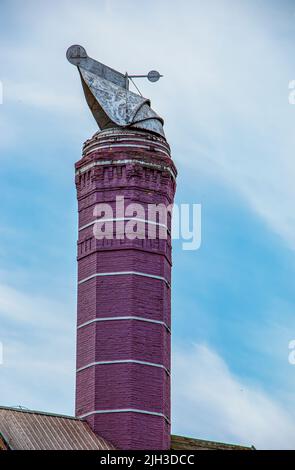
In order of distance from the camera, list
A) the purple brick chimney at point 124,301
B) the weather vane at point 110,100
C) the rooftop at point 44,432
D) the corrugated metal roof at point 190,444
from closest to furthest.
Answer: the rooftop at point 44,432
the purple brick chimney at point 124,301
the corrugated metal roof at point 190,444
the weather vane at point 110,100

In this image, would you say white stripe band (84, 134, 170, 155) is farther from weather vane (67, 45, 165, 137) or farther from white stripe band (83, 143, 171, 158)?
weather vane (67, 45, 165, 137)

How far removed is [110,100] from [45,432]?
1397cm

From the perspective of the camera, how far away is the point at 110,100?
195 ft

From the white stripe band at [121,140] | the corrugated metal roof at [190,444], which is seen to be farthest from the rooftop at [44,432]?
the white stripe band at [121,140]

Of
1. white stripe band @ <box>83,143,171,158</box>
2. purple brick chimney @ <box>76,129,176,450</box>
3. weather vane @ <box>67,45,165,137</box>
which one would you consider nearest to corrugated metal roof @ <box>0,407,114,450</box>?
purple brick chimney @ <box>76,129,176,450</box>

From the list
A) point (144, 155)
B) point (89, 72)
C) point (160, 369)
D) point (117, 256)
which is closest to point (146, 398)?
point (160, 369)

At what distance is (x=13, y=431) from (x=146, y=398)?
598 centimetres

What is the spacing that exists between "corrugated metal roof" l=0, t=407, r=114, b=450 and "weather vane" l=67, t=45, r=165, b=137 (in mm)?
12082

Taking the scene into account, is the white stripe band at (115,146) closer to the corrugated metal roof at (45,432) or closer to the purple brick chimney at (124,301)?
the purple brick chimney at (124,301)

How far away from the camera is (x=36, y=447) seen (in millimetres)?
51812

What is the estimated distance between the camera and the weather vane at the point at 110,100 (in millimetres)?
59250

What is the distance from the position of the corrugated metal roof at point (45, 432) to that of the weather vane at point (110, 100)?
1208 cm

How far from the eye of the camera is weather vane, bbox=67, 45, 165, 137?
59.2 metres

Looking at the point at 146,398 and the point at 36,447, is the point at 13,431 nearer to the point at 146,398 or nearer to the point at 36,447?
the point at 36,447
